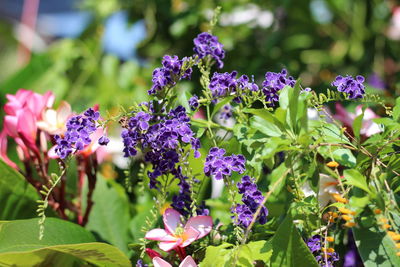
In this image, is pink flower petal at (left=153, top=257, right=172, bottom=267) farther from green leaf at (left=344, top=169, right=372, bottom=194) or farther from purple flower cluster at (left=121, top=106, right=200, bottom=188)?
green leaf at (left=344, top=169, right=372, bottom=194)

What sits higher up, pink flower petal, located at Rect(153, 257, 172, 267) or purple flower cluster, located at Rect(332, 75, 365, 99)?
purple flower cluster, located at Rect(332, 75, 365, 99)

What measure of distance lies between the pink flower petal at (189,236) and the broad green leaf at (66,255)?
7cm

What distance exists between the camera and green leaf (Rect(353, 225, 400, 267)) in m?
0.54

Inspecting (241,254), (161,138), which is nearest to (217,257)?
(241,254)

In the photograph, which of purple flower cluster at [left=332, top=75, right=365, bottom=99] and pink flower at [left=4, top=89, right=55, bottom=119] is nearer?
purple flower cluster at [left=332, top=75, right=365, bottom=99]

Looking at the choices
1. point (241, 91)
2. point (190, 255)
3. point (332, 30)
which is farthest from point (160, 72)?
point (332, 30)

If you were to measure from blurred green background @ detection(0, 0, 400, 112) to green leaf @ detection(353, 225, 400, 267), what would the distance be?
36.2 inches

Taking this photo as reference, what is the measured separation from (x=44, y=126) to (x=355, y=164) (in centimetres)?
41

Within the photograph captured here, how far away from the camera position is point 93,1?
2.00m

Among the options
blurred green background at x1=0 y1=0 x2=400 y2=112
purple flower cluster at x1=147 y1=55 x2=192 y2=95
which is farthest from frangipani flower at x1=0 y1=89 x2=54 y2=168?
blurred green background at x1=0 y1=0 x2=400 y2=112

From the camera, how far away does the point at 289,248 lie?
53cm

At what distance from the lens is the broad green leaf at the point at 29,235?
0.58 m

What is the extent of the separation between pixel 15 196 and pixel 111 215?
0.14 meters

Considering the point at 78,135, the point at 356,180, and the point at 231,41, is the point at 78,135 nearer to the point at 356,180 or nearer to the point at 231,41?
the point at 356,180
